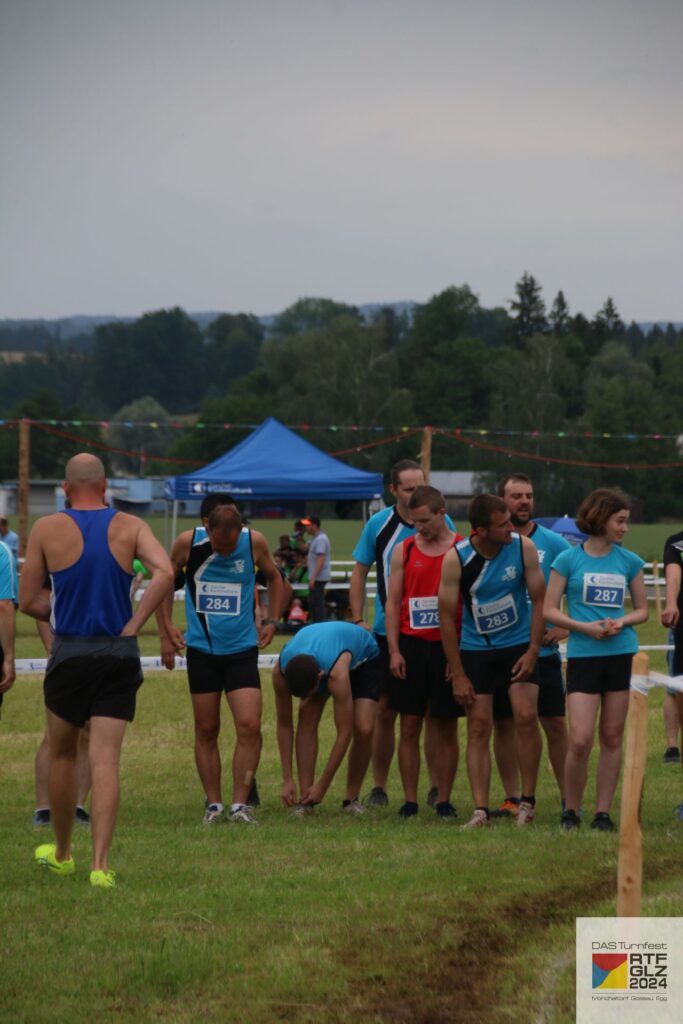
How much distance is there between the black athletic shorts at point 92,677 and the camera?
7.23 m

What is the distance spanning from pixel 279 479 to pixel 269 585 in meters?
18.6

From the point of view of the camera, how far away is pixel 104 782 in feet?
23.8

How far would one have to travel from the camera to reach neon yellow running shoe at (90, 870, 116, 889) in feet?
23.2

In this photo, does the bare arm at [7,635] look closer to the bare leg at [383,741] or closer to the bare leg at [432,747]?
the bare leg at [383,741]

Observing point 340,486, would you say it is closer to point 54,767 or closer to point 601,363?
point 54,767

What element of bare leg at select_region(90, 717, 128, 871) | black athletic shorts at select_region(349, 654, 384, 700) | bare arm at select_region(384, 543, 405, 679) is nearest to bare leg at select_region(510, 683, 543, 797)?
bare arm at select_region(384, 543, 405, 679)

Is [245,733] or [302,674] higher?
[302,674]

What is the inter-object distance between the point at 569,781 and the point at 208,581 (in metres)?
2.37

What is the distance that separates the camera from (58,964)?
583cm

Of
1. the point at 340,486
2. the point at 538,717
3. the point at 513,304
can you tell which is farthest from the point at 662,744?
the point at 513,304

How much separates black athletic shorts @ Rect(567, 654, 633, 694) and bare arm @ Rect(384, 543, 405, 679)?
1.12m

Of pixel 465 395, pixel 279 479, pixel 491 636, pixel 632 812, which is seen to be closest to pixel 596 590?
pixel 491 636

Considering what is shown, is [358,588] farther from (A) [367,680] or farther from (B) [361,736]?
(B) [361,736]

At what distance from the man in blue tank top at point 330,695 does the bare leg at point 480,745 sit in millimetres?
682
